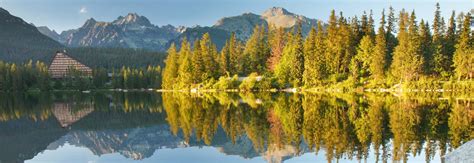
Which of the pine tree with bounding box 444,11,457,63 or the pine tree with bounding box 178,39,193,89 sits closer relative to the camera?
the pine tree with bounding box 444,11,457,63

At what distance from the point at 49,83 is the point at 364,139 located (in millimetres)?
145312

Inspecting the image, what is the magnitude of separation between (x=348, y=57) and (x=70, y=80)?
348 ft

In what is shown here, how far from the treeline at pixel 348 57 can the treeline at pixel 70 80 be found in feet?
124

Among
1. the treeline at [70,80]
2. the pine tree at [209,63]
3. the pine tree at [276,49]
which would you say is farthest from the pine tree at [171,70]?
the treeline at [70,80]

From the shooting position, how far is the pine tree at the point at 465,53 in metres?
79.4

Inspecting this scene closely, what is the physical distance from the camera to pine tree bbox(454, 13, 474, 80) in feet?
260

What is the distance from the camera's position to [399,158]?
20.5 metres

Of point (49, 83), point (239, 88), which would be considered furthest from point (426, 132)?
point (49, 83)

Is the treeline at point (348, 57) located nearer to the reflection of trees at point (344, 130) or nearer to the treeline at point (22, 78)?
the reflection of trees at point (344, 130)

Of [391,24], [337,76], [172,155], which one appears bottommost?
[172,155]

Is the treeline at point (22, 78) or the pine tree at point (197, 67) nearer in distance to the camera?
the pine tree at point (197, 67)

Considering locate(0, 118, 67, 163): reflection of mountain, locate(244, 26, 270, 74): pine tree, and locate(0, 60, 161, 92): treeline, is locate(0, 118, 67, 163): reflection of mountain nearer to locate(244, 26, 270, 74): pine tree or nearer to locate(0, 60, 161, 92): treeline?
locate(244, 26, 270, 74): pine tree

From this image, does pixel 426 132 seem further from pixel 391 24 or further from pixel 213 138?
pixel 391 24

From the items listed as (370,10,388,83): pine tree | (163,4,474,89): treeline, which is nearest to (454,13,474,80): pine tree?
(163,4,474,89): treeline
